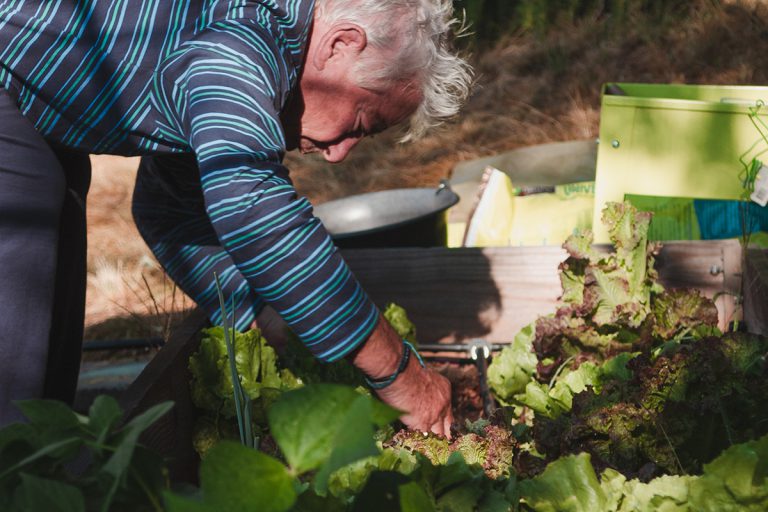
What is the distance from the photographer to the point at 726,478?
73 centimetres

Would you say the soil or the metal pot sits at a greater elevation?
the metal pot

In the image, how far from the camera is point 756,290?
175 centimetres

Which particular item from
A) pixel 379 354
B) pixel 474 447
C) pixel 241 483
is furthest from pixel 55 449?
pixel 379 354

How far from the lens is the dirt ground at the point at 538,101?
15.1 feet

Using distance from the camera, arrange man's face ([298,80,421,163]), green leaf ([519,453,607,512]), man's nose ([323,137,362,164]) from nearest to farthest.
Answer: green leaf ([519,453,607,512])
man's face ([298,80,421,163])
man's nose ([323,137,362,164])

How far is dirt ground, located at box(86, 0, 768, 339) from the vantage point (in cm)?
461

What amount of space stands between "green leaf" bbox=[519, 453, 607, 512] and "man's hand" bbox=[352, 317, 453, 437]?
63 centimetres

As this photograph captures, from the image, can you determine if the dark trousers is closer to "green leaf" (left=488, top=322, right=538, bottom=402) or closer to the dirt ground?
"green leaf" (left=488, top=322, right=538, bottom=402)

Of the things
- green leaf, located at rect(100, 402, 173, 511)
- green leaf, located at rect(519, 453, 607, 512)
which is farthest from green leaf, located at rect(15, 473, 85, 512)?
green leaf, located at rect(519, 453, 607, 512)

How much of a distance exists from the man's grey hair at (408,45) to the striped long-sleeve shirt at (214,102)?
0.09 meters

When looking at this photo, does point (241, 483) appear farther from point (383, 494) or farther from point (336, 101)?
point (336, 101)

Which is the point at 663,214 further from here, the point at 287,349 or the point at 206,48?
the point at 206,48

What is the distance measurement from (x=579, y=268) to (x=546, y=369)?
25 centimetres

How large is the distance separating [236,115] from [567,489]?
75cm
